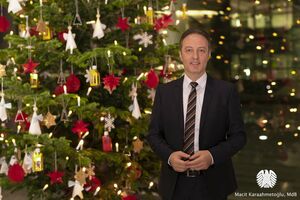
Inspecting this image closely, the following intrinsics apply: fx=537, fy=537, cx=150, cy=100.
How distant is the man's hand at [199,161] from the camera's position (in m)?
2.51

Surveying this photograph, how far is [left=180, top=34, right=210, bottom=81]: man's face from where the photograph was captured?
263 cm

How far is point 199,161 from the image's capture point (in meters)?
2.51

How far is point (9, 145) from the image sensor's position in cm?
399

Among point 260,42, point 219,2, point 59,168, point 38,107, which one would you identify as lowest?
point 59,168

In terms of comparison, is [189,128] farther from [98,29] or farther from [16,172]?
[16,172]

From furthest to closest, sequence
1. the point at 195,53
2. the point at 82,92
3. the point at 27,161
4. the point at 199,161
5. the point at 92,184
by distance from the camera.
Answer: the point at 82,92
the point at 92,184
the point at 27,161
the point at 195,53
the point at 199,161

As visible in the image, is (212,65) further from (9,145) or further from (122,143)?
(9,145)

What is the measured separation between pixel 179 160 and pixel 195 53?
20.8 inches

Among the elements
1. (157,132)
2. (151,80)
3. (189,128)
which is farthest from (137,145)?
(189,128)

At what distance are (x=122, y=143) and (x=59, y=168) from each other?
1.90ft

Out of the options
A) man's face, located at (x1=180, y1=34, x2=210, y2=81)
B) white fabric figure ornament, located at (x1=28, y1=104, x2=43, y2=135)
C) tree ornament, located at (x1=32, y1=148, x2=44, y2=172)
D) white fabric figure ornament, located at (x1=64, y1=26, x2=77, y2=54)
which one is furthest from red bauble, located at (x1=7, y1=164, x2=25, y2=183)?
man's face, located at (x1=180, y1=34, x2=210, y2=81)

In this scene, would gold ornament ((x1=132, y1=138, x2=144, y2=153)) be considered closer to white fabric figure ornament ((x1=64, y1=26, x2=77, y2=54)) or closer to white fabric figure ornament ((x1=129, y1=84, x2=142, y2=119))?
white fabric figure ornament ((x1=129, y1=84, x2=142, y2=119))

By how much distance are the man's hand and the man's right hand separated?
2 centimetres

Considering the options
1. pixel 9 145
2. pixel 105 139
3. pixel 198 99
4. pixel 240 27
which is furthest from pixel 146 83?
pixel 240 27
